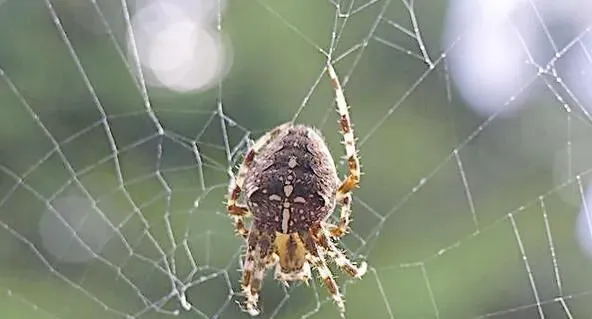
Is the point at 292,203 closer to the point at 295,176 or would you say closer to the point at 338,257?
the point at 295,176

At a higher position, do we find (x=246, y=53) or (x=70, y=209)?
(x=246, y=53)

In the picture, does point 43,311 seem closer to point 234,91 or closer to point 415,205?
point 234,91

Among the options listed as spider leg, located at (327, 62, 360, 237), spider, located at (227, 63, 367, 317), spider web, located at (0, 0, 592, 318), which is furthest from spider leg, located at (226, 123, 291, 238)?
spider web, located at (0, 0, 592, 318)

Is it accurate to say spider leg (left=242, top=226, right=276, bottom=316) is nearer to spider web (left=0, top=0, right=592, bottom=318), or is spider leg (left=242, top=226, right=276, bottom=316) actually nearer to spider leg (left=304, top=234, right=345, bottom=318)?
spider leg (left=304, top=234, right=345, bottom=318)

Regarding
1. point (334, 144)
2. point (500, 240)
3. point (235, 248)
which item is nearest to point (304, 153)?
point (334, 144)

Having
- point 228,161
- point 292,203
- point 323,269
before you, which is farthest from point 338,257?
point 228,161

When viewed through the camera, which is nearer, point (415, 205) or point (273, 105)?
point (273, 105)

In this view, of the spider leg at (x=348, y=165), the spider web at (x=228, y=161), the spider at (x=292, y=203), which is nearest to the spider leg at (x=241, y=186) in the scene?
the spider at (x=292, y=203)
